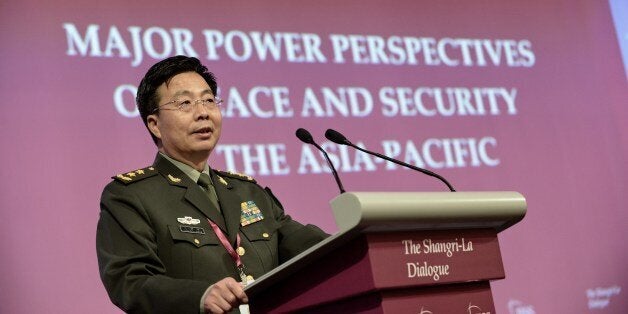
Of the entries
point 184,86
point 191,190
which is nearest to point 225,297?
point 191,190

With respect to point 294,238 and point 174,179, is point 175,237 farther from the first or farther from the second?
point 294,238

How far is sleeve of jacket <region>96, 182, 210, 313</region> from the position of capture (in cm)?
208

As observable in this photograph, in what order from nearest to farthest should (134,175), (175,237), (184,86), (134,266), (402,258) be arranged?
(402,258) < (134,266) < (175,237) < (134,175) < (184,86)

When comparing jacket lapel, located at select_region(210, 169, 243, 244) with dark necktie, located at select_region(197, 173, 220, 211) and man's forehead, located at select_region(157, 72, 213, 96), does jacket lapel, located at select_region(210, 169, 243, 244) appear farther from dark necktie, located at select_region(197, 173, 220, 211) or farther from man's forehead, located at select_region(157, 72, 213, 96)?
man's forehead, located at select_region(157, 72, 213, 96)

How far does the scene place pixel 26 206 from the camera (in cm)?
376

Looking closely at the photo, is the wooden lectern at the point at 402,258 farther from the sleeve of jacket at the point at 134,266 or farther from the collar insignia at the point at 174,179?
the collar insignia at the point at 174,179

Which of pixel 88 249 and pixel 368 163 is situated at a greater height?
pixel 368 163

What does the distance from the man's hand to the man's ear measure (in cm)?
79

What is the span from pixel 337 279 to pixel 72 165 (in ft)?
7.62

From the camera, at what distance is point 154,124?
266 centimetres

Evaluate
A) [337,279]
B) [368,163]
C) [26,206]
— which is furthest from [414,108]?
[337,279]

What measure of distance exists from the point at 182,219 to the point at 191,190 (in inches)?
4.8

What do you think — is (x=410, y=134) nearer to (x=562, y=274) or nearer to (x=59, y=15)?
(x=562, y=274)

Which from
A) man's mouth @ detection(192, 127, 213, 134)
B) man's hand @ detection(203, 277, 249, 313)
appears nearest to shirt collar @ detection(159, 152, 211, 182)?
man's mouth @ detection(192, 127, 213, 134)
